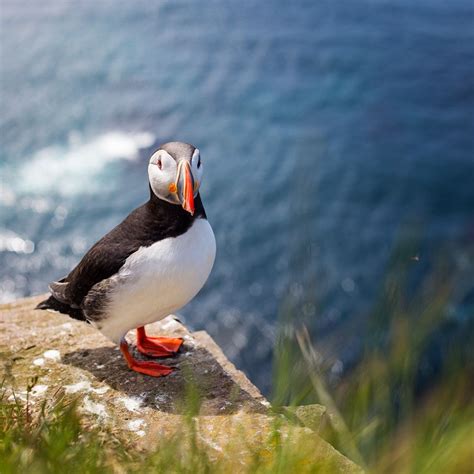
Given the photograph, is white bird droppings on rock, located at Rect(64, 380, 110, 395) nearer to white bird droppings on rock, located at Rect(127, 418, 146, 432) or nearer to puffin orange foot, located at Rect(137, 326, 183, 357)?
white bird droppings on rock, located at Rect(127, 418, 146, 432)

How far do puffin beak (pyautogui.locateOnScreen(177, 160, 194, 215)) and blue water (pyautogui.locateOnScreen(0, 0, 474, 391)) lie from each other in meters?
16.7

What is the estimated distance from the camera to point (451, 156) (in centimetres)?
2616

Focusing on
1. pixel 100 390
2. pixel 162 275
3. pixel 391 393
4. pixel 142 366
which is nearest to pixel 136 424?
pixel 100 390

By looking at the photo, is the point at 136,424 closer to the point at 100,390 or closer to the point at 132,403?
the point at 132,403

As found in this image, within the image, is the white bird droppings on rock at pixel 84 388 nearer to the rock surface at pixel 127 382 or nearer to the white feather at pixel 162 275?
the rock surface at pixel 127 382

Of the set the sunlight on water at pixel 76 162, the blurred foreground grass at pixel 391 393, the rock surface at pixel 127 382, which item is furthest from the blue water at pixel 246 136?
the blurred foreground grass at pixel 391 393

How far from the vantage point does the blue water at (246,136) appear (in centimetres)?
2366

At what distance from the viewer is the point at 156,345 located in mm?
4906

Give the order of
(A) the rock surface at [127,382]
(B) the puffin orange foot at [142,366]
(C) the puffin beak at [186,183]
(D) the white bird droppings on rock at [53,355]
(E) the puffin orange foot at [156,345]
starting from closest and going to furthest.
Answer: (C) the puffin beak at [186,183], (A) the rock surface at [127,382], (B) the puffin orange foot at [142,366], (D) the white bird droppings on rock at [53,355], (E) the puffin orange foot at [156,345]

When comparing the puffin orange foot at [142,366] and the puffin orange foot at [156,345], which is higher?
the puffin orange foot at [142,366]

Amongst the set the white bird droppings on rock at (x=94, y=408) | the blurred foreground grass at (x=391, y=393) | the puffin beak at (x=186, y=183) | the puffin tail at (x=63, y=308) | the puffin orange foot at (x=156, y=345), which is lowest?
the puffin orange foot at (x=156, y=345)

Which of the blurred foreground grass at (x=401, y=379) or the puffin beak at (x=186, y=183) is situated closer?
the blurred foreground grass at (x=401, y=379)

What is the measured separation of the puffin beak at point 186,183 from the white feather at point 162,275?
0.42 m

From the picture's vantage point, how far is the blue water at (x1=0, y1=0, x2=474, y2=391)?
931 inches
